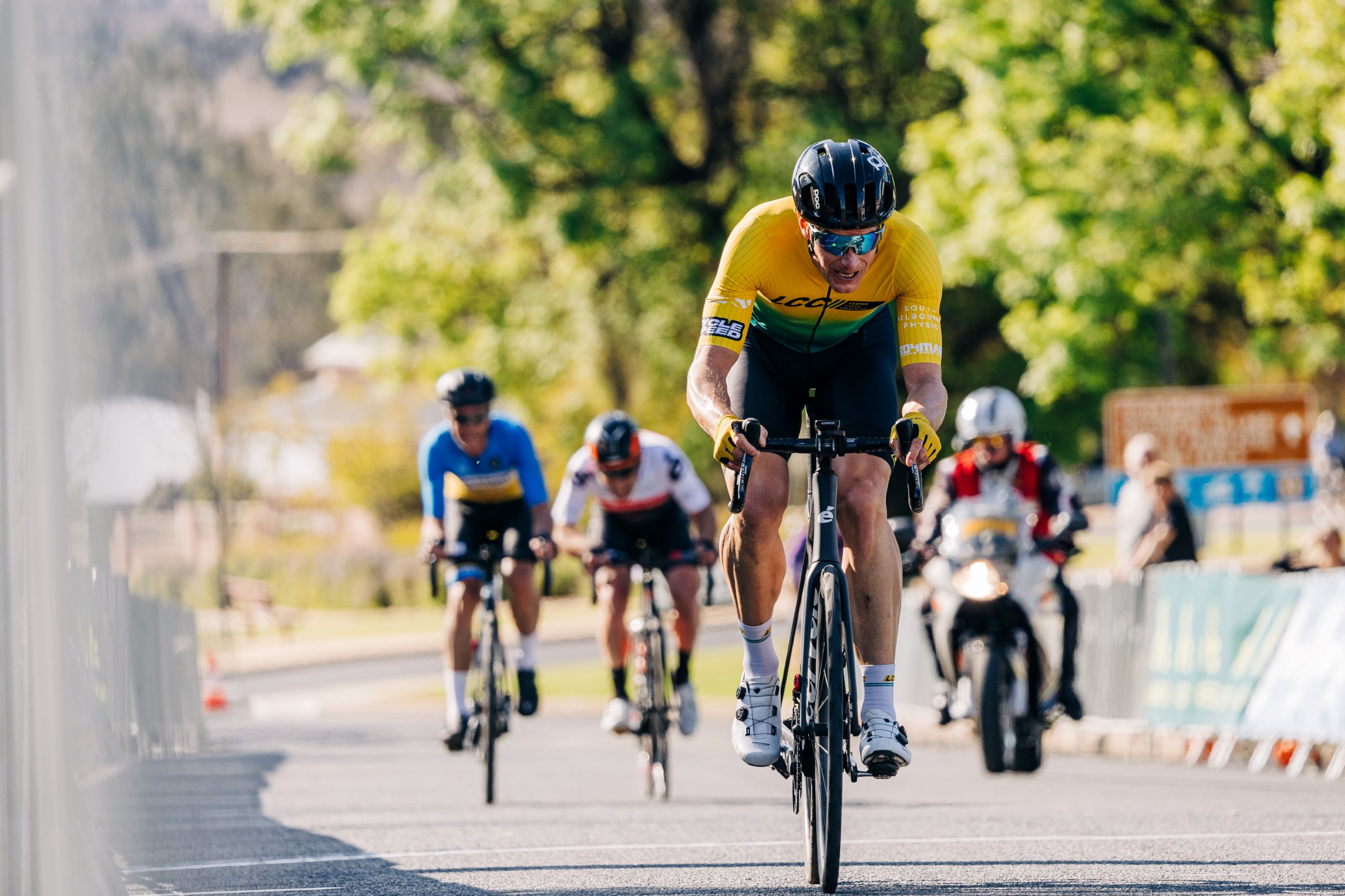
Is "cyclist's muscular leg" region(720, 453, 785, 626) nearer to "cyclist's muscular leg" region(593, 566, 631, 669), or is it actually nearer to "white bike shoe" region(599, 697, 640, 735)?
"white bike shoe" region(599, 697, 640, 735)

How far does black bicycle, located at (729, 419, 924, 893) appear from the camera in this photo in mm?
5984

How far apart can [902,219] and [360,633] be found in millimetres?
30103

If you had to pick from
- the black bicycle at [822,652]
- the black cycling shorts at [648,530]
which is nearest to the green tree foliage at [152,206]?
the black bicycle at [822,652]

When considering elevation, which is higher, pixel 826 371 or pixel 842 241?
pixel 842 241

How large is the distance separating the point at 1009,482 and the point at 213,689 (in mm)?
7833

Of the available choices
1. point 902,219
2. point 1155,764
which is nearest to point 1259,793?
point 1155,764

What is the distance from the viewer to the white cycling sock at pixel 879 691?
20.7 ft

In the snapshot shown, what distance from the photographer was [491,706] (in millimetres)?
10945

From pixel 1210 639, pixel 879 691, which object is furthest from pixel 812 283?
pixel 1210 639

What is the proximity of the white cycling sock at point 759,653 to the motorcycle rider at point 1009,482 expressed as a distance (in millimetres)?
5213

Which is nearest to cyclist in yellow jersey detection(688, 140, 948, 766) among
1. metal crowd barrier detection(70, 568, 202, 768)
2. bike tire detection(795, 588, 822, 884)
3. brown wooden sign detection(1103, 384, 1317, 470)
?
bike tire detection(795, 588, 822, 884)

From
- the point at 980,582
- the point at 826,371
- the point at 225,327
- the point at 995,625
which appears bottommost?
the point at 995,625

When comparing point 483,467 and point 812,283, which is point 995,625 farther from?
point 812,283

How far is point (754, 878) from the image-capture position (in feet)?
21.4
